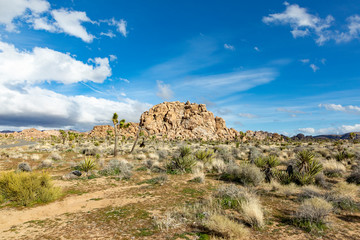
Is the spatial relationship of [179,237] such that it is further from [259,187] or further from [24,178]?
[24,178]

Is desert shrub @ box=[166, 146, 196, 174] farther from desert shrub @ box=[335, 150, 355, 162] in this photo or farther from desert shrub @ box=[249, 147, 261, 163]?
desert shrub @ box=[335, 150, 355, 162]

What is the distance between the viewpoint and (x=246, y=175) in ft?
35.5

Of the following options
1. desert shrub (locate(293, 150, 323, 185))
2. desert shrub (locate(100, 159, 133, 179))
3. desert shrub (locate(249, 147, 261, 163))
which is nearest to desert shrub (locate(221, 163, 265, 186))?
desert shrub (locate(293, 150, 323, 185))

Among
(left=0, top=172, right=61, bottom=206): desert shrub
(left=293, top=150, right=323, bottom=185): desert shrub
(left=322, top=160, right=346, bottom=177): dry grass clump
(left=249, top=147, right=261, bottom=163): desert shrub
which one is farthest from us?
(left=249, top=147, right=261, bottom=163): desert shrub

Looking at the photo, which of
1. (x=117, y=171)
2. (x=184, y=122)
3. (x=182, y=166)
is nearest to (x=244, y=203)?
(x=182, y=166)

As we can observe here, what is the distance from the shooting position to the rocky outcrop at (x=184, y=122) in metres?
105

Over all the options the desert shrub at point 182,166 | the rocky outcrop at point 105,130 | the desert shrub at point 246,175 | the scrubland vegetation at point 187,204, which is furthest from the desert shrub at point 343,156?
the rocky outcrop at point 105,130

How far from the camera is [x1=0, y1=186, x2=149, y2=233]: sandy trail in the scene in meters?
6.51

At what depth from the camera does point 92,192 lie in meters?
9.62

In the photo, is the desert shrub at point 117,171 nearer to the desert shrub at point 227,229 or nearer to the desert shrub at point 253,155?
the desert shrub at point 227,229

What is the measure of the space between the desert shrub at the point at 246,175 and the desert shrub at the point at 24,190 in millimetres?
9429

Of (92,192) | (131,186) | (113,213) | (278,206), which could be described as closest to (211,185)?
(278,206)

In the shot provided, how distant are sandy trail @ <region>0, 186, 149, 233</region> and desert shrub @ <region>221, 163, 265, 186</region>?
5.73 metres

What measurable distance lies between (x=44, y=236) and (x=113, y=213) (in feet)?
6.77
